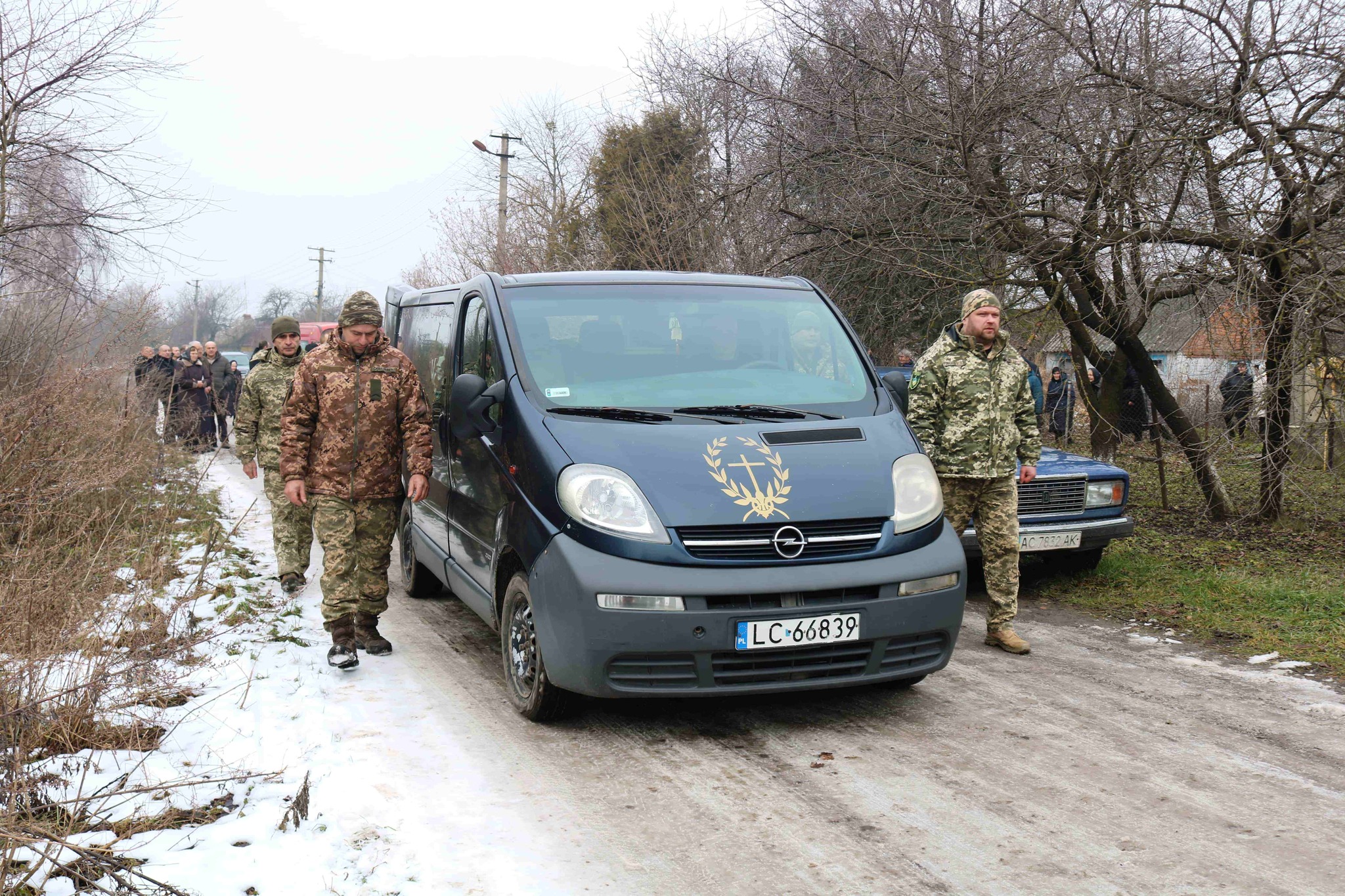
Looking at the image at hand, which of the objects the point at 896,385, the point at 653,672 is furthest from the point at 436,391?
the point at 653,672

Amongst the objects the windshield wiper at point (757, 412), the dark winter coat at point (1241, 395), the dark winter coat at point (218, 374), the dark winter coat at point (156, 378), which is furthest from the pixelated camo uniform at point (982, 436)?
the dark winter coat at point (218, 374)

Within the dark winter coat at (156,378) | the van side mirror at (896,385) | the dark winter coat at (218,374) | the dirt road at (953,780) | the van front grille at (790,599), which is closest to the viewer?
the dirt road at (953,780)

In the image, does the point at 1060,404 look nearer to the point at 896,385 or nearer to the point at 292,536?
the point at 896,385

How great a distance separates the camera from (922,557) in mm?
4781

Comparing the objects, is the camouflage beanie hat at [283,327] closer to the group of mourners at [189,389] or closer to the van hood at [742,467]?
the van hood at [742,467]

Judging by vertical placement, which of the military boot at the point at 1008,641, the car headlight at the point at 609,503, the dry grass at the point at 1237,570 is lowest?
the military boot at the point at 1008,641

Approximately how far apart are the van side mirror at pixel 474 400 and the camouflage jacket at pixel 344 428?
47cm

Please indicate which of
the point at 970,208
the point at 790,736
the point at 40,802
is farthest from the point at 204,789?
the point at 970,208

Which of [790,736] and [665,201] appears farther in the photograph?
[665,201]

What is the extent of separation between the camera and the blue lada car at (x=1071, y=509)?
304 inches

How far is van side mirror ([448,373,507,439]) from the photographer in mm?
5188

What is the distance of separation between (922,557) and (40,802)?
3383mm

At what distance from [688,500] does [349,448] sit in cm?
206

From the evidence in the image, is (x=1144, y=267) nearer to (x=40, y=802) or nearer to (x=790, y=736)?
(x=790, y=736)
